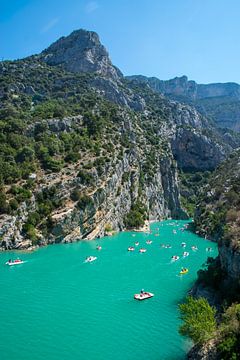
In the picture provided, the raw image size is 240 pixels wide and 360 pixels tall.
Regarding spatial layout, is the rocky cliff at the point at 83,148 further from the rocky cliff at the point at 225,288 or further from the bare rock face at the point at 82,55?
the rocky cliff at the point at 225,288

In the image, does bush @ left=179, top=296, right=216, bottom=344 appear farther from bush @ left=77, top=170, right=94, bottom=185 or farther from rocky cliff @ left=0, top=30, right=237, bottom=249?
bush @ left=77, top=170, right=94, bottom=185

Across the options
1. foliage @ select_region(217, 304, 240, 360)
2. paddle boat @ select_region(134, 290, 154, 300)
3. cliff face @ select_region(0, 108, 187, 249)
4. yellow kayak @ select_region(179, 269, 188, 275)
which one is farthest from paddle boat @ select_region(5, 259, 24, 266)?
foliage @ select_region(217, 304, 240, 360)

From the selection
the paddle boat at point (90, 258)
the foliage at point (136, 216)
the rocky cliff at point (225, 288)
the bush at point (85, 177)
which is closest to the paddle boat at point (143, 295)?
the rocky cliff at point (225, 288)

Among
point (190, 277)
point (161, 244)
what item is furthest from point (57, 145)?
point (190, 277)

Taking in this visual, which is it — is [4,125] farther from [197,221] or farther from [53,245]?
[197,221]

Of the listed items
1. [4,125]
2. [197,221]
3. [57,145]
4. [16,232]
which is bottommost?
[197,221]

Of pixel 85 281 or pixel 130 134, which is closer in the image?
pixel 85 281
